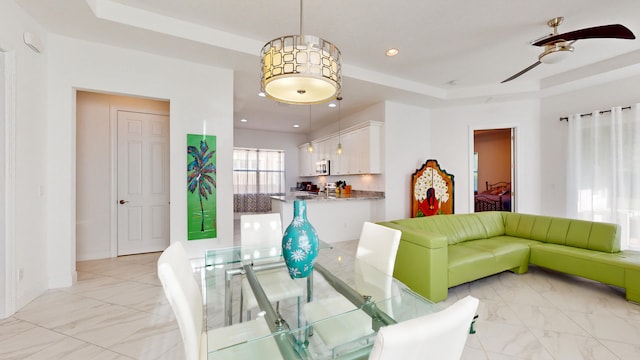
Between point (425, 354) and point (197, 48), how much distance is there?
357 centimetres

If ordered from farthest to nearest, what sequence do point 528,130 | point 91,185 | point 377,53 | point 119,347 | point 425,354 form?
point 528,130 → point 91,185 → point 377,53 → point 119,347 → point 425,354

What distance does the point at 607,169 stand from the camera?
4.05 m

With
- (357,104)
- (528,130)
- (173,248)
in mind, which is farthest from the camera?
(357,104)

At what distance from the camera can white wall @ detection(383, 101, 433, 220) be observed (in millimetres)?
5086

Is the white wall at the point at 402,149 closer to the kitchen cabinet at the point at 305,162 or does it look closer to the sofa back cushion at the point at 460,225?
the sofa back cushion at the point at 460,225

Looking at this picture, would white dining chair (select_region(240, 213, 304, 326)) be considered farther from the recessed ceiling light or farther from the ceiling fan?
the ceiling fan

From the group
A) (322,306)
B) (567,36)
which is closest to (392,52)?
(567,36)

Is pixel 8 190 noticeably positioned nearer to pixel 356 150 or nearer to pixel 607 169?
pixel 356 150

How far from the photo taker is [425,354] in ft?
2.24

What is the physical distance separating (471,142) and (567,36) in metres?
3.05

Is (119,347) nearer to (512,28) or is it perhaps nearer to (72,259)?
(72,259)

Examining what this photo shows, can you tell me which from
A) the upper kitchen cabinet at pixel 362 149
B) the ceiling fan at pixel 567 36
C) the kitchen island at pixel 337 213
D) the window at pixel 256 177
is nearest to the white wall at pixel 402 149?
the upper kitchen cabinet at pixel 362 149

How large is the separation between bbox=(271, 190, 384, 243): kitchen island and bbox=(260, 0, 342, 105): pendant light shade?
3026 millimetres

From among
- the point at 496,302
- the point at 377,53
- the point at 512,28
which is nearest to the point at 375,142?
the point at 377,53
